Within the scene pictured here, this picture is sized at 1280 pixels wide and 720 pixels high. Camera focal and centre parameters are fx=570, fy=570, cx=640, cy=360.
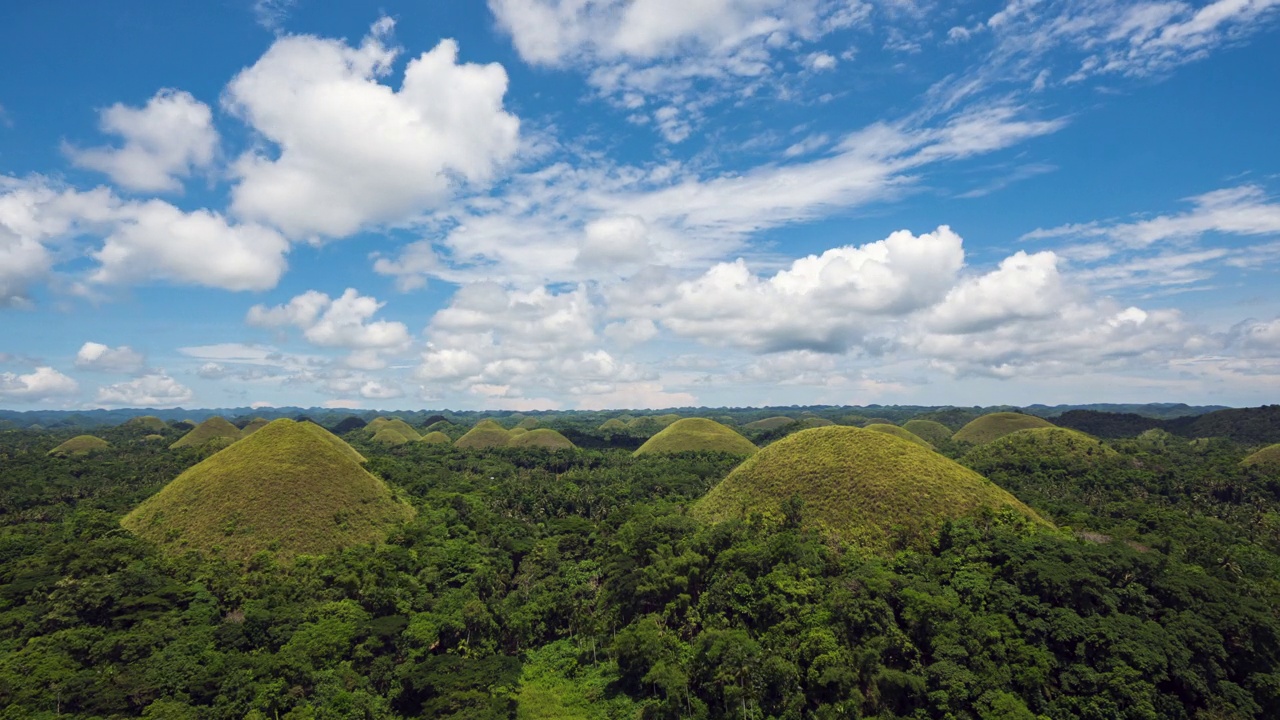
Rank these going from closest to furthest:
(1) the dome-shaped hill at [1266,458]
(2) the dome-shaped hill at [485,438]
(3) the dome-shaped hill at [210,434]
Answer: (1) the dome-shaped hill at [1266,458]
(3) the dome-shaped hill at [210,434]
(2) the dome-shaped hill at [485,438]

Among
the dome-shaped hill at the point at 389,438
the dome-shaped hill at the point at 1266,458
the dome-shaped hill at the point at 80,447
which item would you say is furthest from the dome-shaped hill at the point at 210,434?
the dome-shaped hill at the point at 1266,458

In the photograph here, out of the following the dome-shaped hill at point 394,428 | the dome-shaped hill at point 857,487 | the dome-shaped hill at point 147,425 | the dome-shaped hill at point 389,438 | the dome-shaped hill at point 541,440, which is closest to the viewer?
the dome-shaped hill at point 857,487

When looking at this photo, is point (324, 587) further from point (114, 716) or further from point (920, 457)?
point (920, 457)

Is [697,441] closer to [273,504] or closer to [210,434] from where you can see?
[273,504]

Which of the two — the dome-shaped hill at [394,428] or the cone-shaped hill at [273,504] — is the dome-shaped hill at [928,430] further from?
the dome-shaped hill at [394,428]

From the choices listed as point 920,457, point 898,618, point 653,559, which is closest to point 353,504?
point 653,559

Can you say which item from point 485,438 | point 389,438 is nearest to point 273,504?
point 485,438
